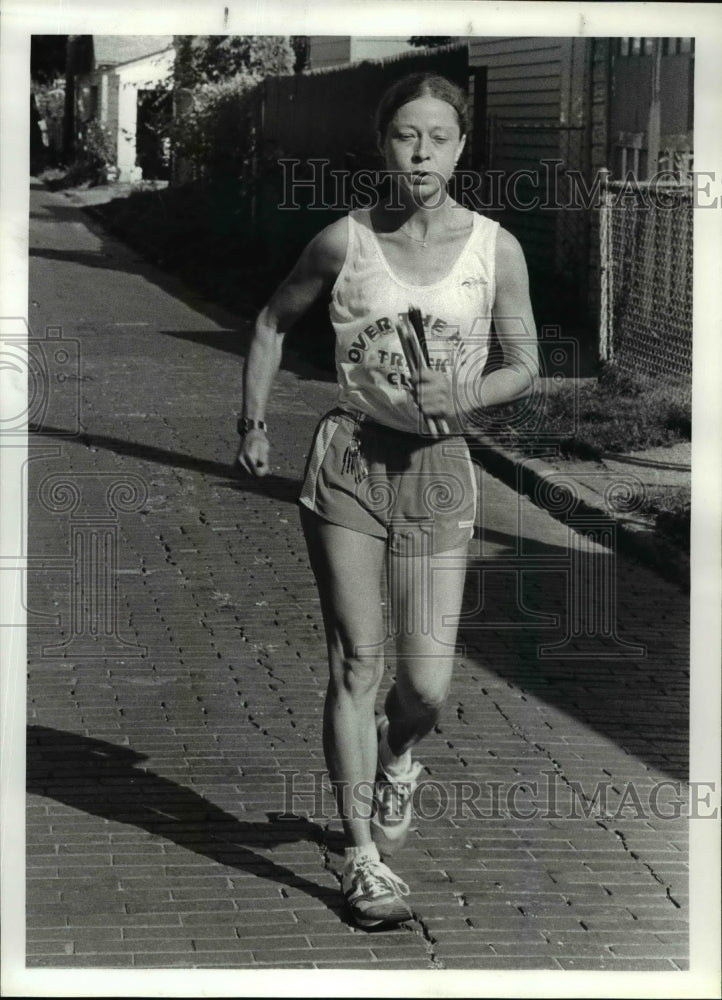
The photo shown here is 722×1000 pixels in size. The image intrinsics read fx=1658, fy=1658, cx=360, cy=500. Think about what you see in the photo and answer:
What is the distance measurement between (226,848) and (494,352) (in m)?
1.78

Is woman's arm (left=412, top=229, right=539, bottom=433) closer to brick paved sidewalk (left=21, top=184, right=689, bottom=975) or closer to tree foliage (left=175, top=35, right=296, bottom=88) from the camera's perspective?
tree foliage (left=175, top=35, right=296, bottom=88)

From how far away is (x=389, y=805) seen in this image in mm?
5070

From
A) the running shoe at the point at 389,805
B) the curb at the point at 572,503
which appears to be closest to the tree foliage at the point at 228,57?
the running shoe at the point at 389,805

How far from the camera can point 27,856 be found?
16.7ft

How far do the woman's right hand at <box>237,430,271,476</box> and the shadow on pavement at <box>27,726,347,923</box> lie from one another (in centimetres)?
127

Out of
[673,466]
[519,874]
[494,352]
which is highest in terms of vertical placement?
[494,352]

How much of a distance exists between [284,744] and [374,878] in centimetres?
139

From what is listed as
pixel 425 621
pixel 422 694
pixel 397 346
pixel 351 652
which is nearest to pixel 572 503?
pixel 422 694

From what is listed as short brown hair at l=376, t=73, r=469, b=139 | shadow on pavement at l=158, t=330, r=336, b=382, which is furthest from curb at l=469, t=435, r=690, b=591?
short brown hair at l=376, t=73, r=469, b=139

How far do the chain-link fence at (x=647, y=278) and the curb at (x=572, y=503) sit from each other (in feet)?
4.43

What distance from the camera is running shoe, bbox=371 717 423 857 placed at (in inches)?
199

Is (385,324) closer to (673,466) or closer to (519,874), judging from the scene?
(519,874)

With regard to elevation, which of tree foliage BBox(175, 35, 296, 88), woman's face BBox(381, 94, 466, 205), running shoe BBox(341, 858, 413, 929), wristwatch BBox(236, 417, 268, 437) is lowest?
running shoe BBox(341, 858, 413, 929)

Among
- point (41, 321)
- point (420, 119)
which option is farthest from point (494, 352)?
point (41, 321)
